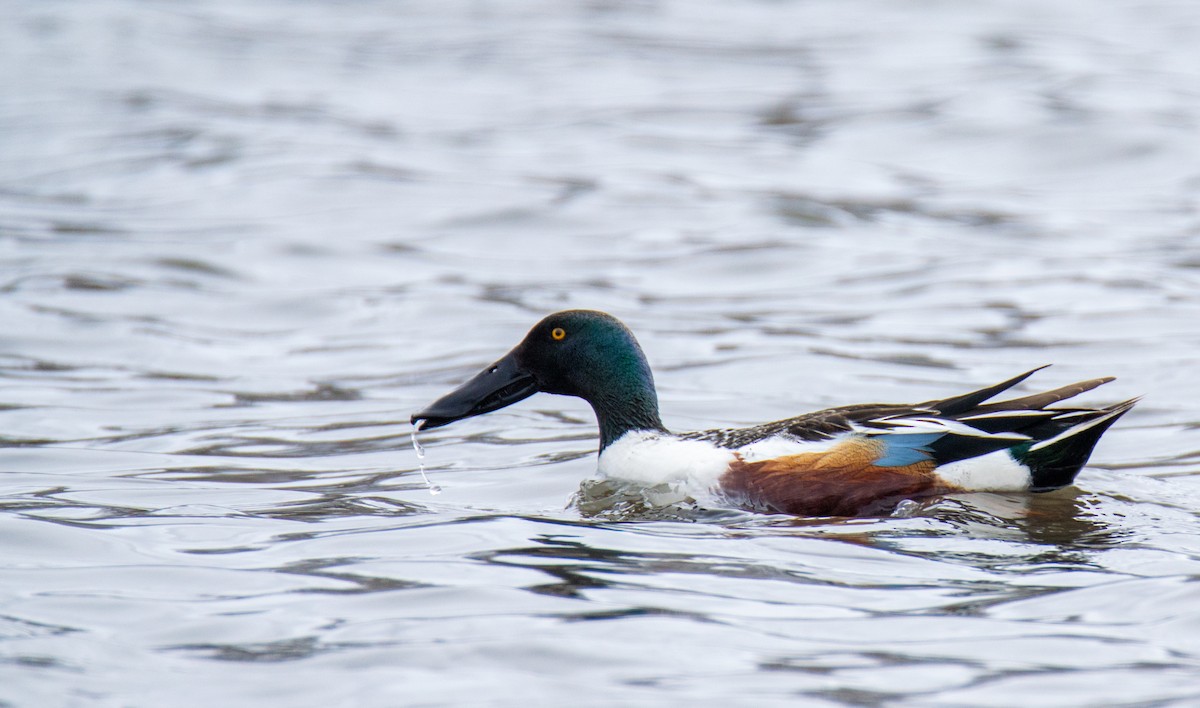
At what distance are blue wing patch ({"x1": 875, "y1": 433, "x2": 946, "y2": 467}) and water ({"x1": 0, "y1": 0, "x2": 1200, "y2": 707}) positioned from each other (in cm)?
20

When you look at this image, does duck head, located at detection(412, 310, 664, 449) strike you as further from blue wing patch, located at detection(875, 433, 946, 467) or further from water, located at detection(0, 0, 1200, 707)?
blue wing patch, located at detection(875, 433, 946, 467)

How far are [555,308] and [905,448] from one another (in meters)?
5.05

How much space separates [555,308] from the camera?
10.7 metres

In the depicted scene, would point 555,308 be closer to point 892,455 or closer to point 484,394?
point 484,394

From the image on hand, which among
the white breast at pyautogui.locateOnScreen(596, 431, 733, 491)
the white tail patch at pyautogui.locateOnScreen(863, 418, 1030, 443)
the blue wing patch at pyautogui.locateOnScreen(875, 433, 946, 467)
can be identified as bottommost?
the white breast at pyautogui.locateOnScreen(596, 431, 733, 491)

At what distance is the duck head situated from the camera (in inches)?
262

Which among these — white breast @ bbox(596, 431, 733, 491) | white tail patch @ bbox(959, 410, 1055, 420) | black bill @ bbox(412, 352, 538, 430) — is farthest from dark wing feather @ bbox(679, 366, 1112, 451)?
black bill @ bbox(412, 352, 538, 430)

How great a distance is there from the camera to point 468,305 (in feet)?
35.9

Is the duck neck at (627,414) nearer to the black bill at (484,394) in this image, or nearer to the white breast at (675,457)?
the white breast at (675,457)

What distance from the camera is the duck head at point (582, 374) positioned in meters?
6.66

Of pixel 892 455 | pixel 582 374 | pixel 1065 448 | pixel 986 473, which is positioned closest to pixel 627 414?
pixel 582 374

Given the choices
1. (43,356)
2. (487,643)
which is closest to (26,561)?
(487,643)

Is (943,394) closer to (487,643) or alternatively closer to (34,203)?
(487,643)

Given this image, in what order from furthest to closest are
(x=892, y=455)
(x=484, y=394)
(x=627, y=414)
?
(x=484, y=394), (x=627, y=414), (x=892, y=455)
